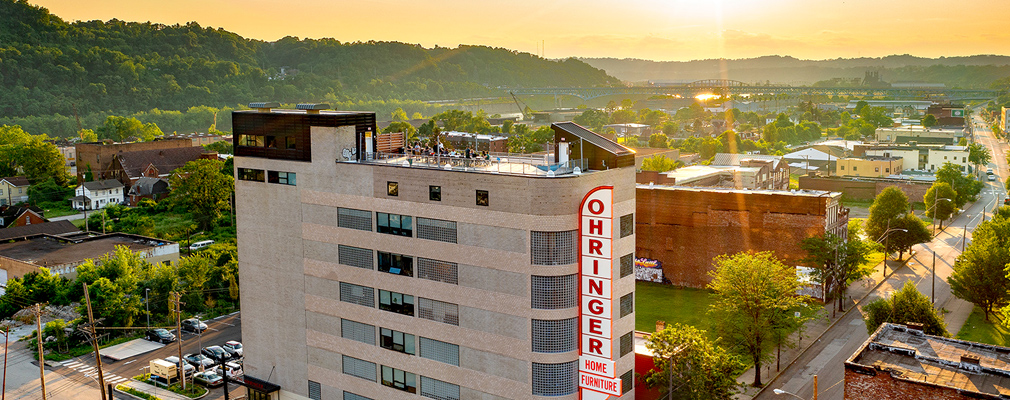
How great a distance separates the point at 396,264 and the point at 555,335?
31.8 ft

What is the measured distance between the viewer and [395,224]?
132ft

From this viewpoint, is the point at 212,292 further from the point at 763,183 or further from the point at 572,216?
the point at 763,183

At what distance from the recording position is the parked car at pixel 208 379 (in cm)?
5756

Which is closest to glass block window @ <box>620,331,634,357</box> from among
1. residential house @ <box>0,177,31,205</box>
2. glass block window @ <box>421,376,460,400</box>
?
glass block window @ <box>421,376,460,400</box>

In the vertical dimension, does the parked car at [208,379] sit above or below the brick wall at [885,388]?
below

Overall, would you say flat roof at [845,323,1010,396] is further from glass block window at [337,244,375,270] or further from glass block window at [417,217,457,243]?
glass block window at [337,244,375,270]

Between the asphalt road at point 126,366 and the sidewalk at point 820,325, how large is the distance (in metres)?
36.7

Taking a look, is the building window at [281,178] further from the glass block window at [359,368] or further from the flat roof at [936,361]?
the flat roof at [936,361]

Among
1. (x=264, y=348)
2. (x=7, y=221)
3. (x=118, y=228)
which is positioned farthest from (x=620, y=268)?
(x=7, y=221)

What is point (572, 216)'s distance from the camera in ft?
116

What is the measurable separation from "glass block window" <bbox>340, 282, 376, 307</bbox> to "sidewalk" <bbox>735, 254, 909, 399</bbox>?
905 inches

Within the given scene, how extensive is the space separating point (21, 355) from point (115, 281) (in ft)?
32.7

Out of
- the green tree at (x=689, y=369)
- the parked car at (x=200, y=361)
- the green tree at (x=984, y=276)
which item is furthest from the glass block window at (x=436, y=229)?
the green tree at (x=984, y=276)

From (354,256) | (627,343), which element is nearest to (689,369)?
(627,343)
